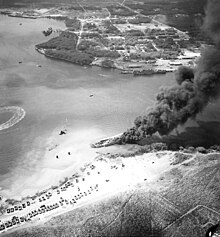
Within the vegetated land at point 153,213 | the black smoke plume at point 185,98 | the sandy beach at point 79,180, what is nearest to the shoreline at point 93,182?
the sandy beach at point 79,180

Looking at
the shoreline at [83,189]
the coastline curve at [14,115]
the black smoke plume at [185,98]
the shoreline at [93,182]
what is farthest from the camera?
the coastline curve at [14,115]

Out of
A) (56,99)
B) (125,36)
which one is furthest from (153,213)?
(125,36)

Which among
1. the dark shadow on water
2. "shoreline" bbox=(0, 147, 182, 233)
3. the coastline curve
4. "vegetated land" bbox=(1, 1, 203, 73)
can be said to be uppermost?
"vegetated land" bbox=(1, 1, 203, 73)

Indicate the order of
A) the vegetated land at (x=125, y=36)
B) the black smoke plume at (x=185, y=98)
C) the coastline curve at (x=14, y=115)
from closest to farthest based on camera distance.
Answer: the black smoke plume at (x=185, y=98), the coastline curve at (x=14, y=115), the vegetated land at (x=125, y=36)

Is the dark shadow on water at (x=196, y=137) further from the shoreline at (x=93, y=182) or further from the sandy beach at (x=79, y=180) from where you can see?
the sandy beach at (x=79, y=180)

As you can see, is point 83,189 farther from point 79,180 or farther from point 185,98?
point 185,98

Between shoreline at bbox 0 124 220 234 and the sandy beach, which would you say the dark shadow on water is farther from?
the sandy beach

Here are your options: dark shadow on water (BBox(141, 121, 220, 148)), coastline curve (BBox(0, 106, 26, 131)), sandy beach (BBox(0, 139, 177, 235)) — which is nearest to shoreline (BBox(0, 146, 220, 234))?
sandy beach (BBox(0, 139, 177, 235))
